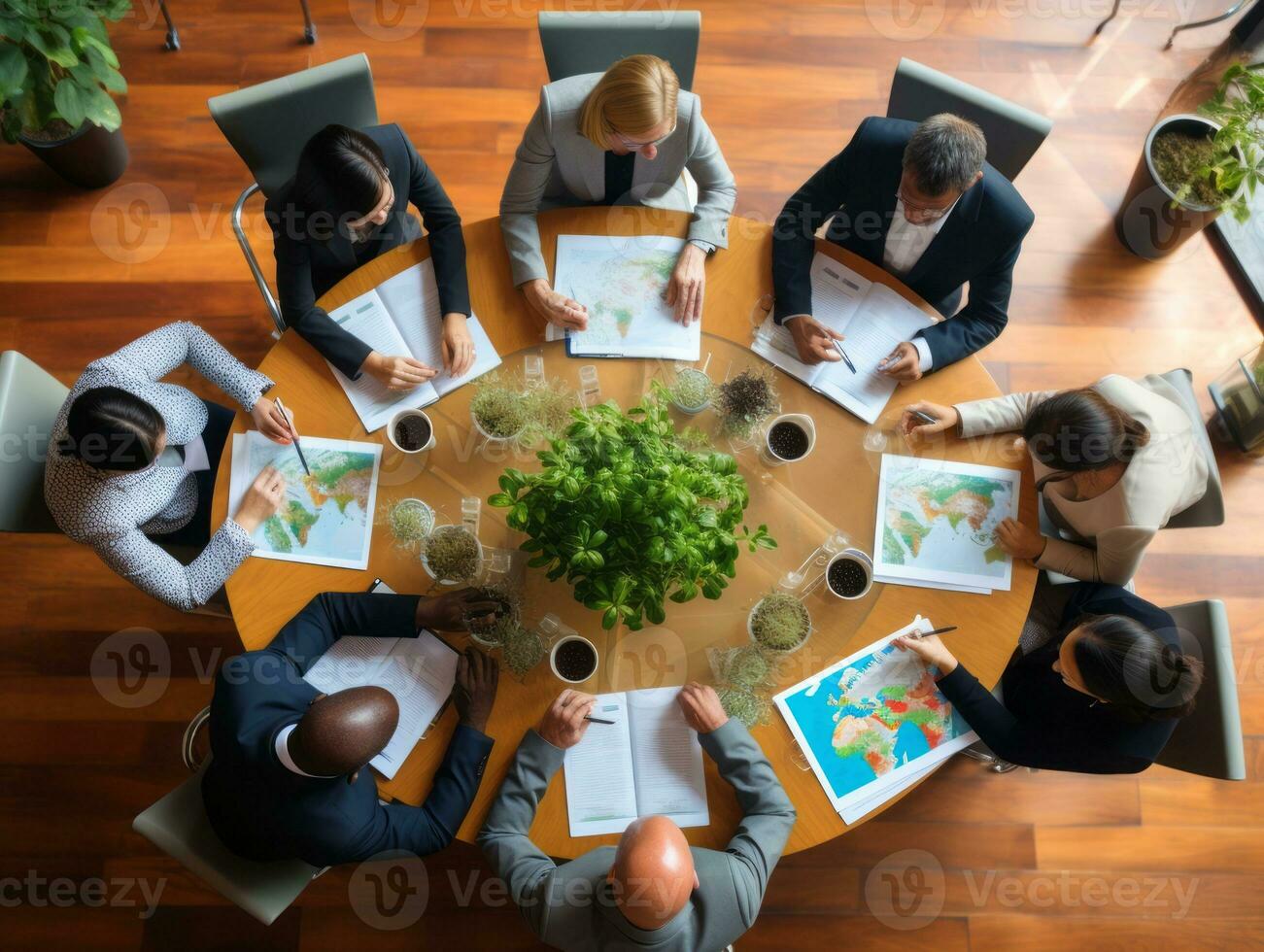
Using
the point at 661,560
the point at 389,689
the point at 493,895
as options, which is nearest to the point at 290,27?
the point at 389,689

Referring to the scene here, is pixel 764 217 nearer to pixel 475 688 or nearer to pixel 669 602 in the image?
pixel 669 602

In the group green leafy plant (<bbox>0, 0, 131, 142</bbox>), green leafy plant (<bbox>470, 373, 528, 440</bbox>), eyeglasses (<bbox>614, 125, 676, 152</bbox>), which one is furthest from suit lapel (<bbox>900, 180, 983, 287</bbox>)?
green leafy plant (<bbox>0, 0, 131, 142</bbox>)

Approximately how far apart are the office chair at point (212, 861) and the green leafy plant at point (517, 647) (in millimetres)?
715

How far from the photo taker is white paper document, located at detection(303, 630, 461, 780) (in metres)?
2.08

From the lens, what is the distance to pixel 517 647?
210 centimetres

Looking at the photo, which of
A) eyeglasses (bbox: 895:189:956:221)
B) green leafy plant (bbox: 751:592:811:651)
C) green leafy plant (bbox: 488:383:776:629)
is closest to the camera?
green leafy plant (bbox: 488:383:776:629)

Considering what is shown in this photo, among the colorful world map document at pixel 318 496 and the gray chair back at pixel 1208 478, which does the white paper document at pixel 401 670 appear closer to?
the colorful world map document at pixel 318 496

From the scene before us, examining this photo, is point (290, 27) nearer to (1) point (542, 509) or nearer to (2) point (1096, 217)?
(1) point (542, 509)

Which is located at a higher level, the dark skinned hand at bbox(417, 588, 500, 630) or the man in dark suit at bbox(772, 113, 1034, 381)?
the man in dark suit at bbox(772, 113, 1034, 381)

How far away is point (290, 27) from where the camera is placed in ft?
12.5

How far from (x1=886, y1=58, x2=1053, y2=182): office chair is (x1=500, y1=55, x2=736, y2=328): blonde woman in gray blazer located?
60 centimetres

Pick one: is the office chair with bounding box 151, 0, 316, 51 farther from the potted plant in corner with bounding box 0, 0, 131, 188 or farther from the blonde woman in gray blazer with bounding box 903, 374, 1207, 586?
the blonde woman in gray blazer with bounding box 903, 374, 1207, 586

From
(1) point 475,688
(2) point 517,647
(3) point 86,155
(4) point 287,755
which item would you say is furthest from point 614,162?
(3) point 86,155

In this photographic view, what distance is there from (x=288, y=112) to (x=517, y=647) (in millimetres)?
1746
